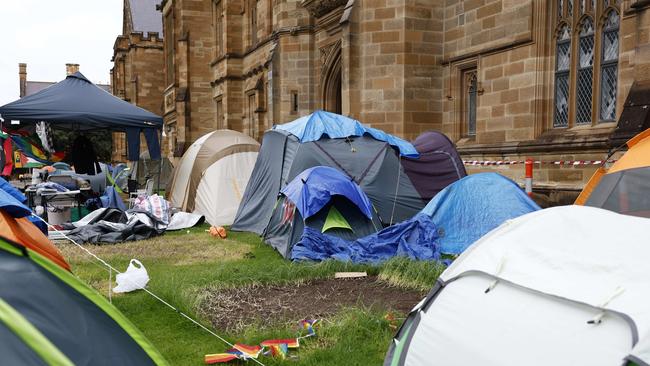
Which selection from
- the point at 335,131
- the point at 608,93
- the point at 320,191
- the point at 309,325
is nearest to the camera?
the point at 309,325

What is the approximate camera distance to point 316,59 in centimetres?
1630

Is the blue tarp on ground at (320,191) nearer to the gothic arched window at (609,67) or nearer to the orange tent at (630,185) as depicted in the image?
the orange tent at (630,185)

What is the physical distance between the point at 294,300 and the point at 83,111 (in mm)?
8732

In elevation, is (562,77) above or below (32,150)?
above

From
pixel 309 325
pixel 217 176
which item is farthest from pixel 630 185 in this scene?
pixel 217 176

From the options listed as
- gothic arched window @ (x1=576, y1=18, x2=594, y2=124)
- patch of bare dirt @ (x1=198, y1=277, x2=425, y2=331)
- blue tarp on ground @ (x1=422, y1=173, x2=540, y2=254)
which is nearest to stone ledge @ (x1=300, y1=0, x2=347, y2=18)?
gothic arched window @ (x1=576, y1=18, x2=594, y2=124)

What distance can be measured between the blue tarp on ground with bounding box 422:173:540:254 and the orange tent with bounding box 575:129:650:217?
2.35 metres

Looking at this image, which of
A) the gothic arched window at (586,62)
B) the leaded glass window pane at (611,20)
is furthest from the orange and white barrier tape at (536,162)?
the leaded glass window pane at (611,20)

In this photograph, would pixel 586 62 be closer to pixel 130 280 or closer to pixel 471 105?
pixel 471 105

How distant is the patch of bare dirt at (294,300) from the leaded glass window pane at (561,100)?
552 centimetres

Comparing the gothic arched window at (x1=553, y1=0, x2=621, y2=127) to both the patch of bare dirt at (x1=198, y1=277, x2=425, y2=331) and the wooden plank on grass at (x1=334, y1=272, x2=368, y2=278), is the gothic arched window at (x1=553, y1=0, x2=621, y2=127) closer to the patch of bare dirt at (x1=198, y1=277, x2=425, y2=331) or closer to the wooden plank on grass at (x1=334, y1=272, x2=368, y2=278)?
the wooden plank on grass at (x1=334, y1=272, x2=368, y2=278)

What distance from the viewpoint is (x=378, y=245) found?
761 cm

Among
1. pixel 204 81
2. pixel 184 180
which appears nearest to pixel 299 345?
pixel 184 180

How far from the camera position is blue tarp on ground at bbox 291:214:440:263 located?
7.44m
